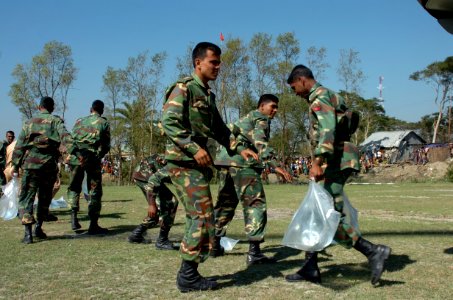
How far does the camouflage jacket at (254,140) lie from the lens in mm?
5527

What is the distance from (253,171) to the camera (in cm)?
551

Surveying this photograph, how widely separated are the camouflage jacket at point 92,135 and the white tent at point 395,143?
142 feet

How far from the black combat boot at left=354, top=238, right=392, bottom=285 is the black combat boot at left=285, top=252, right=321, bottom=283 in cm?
42

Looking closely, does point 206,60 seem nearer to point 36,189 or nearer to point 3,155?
point 36,189

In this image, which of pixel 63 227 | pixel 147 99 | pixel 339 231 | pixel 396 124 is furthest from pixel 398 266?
pixel 396 124

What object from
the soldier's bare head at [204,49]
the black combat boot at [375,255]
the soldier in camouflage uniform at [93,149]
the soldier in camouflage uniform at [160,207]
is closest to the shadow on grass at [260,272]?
the black combat boot at [375,255]

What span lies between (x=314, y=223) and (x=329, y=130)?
2.83 ft

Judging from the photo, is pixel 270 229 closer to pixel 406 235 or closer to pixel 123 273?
pixel 406 235

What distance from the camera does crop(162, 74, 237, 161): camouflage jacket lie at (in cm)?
405

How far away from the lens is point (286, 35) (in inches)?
1561

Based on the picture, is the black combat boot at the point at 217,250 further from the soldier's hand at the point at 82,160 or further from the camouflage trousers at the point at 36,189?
the soldier's hand at the point at 82,160

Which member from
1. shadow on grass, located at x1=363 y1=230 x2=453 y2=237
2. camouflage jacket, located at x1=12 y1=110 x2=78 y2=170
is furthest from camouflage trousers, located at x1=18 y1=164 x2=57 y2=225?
shadow on grass, located at x1=363 y1=230 x2=453 y2=237

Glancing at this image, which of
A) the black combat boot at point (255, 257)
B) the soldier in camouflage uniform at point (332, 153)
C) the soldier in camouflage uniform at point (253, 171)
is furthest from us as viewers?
the soldier in camouflage uniform at point (253, 171)

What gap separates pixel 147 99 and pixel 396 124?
154 ft
